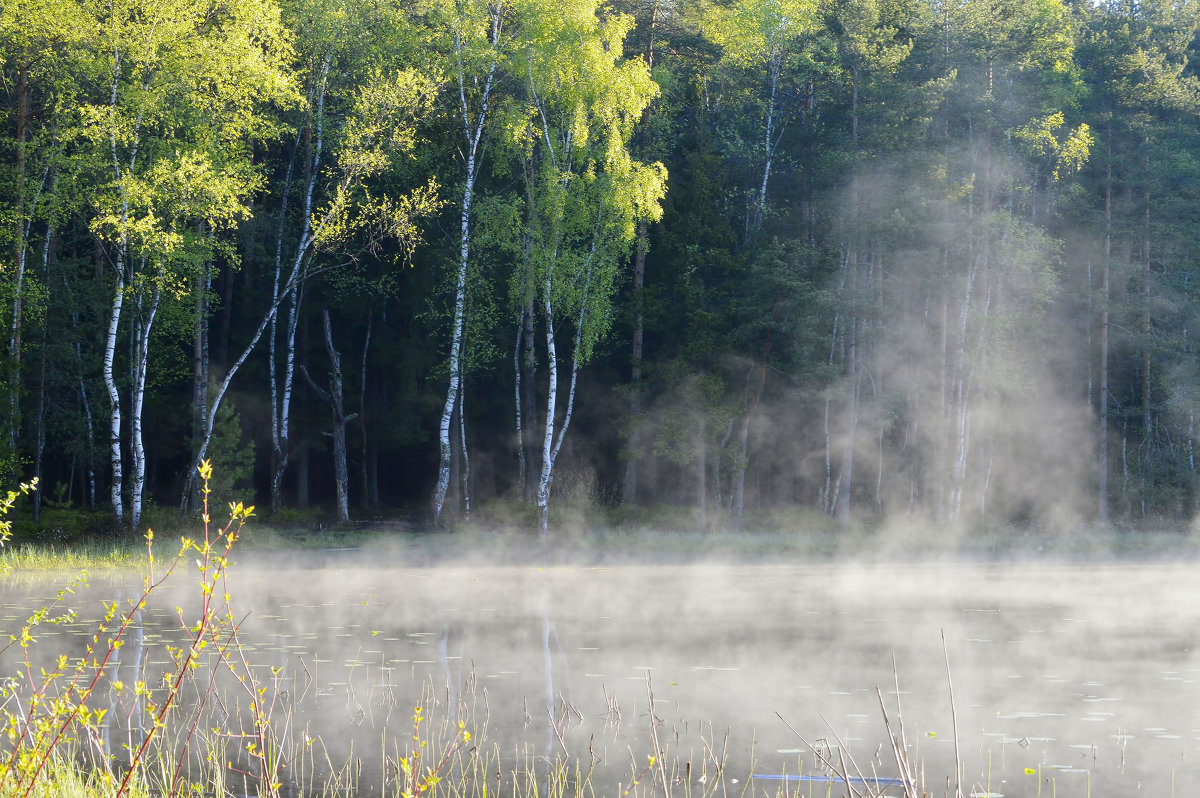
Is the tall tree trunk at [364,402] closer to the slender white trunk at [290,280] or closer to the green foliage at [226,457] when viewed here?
the slender white trunk at [290,280]

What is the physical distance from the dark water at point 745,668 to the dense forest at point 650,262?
9609 millimetres

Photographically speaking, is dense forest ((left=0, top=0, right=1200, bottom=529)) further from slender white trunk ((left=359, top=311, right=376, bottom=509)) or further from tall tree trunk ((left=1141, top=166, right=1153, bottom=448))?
slender white trunk ((left=359, top=311, right=376, bottom=509))

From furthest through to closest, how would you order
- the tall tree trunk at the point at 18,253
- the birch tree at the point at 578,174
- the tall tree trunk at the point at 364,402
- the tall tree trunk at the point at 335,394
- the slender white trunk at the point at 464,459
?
the tall tree trunk at the point at 364,402 → the tall tree trunk at the point at 335,394 → the slender white trunk at the point at 464,459 → the birch tree at the point at 578,174 → the tall tree trunk at the point at 18,253

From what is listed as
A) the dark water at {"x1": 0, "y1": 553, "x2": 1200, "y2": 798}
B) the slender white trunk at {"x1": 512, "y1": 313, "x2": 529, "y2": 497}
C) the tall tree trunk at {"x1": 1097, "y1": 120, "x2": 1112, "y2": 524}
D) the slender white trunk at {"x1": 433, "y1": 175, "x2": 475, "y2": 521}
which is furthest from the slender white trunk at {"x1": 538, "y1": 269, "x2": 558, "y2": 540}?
the tall tree trunk at {"x1": 1097, "y1": 120, "x2": 1112, "y2": 524}

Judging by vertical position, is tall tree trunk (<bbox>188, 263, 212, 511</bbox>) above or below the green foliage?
above

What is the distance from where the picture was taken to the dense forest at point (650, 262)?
23.7m

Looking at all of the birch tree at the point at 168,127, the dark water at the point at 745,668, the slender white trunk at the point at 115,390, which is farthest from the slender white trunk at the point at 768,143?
the slender white trunk at the point at 115,390

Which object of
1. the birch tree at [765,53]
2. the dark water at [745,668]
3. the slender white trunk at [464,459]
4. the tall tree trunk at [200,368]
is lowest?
the dark water at [745,668]

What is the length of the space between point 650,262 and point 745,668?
21366 mm

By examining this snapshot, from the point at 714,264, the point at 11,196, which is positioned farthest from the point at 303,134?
the point at 714,264

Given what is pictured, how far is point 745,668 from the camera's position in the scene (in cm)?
1001

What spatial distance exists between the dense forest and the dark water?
9.61m

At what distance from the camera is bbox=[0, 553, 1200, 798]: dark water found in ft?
23.1

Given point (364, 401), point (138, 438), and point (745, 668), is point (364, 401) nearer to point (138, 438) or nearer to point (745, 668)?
point (138, 438)
